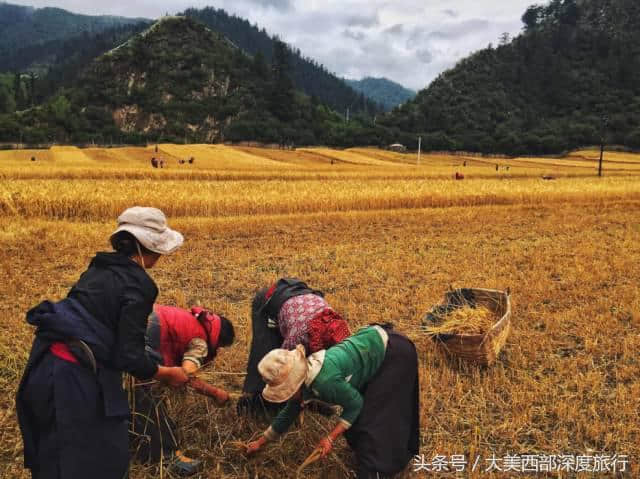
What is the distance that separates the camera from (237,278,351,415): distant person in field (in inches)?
136

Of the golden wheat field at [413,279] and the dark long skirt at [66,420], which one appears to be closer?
the dark long skirt at [66,420]

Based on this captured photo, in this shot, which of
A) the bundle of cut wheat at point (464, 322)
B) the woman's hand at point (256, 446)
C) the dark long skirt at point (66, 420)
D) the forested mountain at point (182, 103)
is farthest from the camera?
the forested mountain at point (182, 103)

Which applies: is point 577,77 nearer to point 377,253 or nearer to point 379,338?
point 377,253

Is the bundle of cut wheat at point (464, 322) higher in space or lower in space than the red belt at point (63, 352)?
lower

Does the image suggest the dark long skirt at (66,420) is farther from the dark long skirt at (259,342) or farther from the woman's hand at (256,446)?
the dark long skirt at (259,342)

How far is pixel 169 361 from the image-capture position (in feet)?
12.5

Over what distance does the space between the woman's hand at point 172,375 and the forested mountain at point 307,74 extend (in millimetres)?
127431

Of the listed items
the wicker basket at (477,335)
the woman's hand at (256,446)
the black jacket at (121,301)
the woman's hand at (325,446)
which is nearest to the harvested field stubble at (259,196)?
the wicker basket at (477,335)

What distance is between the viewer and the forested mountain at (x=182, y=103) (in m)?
73.4

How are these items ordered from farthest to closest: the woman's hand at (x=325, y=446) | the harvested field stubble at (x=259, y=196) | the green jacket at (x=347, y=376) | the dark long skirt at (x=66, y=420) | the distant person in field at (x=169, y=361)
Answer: the harvested field stubble at (x=259, y=196), the distant person in field at (x=169, y=361), the woman's hand at (x=325, y=446), the green jacket at (x=347, y=376), the dark long skirt at (x=66, y=420)

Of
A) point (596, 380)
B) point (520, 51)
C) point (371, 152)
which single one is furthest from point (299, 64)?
point (596, 380)

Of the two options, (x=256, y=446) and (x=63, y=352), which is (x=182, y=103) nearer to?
(x=256, y=446)

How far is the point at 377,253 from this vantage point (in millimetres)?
10125

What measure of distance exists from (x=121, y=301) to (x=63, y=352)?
41cm
